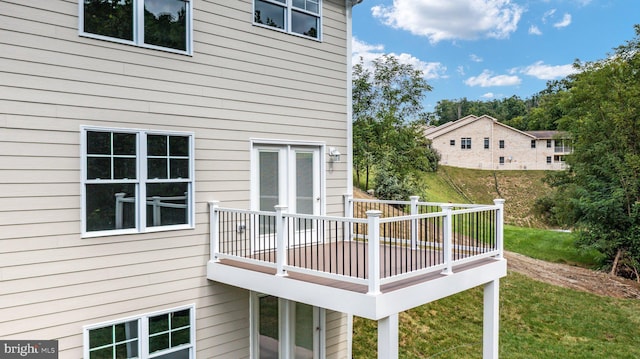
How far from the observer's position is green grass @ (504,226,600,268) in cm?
1830

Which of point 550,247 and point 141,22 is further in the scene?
point 550,247

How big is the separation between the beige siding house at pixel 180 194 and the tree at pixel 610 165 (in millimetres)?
12569

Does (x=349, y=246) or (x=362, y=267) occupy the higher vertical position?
(x=349, y=246)

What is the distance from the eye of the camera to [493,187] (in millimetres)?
37000

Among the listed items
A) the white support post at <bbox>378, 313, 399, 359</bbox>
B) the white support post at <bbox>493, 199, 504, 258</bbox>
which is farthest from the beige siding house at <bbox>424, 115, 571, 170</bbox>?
the white support post at <bbox>378, 313, 399, 359</bbox>

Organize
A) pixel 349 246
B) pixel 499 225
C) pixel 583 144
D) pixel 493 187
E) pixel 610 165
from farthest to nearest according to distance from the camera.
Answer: pixel 493 187
pixel 583 144
pixel 610 165
pixel 499 225
pixel 349 246

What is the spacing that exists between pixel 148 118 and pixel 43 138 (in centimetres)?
123

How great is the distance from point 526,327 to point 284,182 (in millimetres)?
7456

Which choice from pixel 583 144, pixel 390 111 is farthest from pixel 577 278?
pixel 390 111

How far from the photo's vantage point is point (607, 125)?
57.2 ft

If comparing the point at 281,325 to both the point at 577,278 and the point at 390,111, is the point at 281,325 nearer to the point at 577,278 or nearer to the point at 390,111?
the point at 577,278

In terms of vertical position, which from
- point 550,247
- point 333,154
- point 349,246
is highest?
point 333,154

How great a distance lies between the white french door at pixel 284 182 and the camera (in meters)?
7.09

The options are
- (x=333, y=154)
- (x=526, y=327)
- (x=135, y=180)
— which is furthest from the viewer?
(x=526, y=327)
